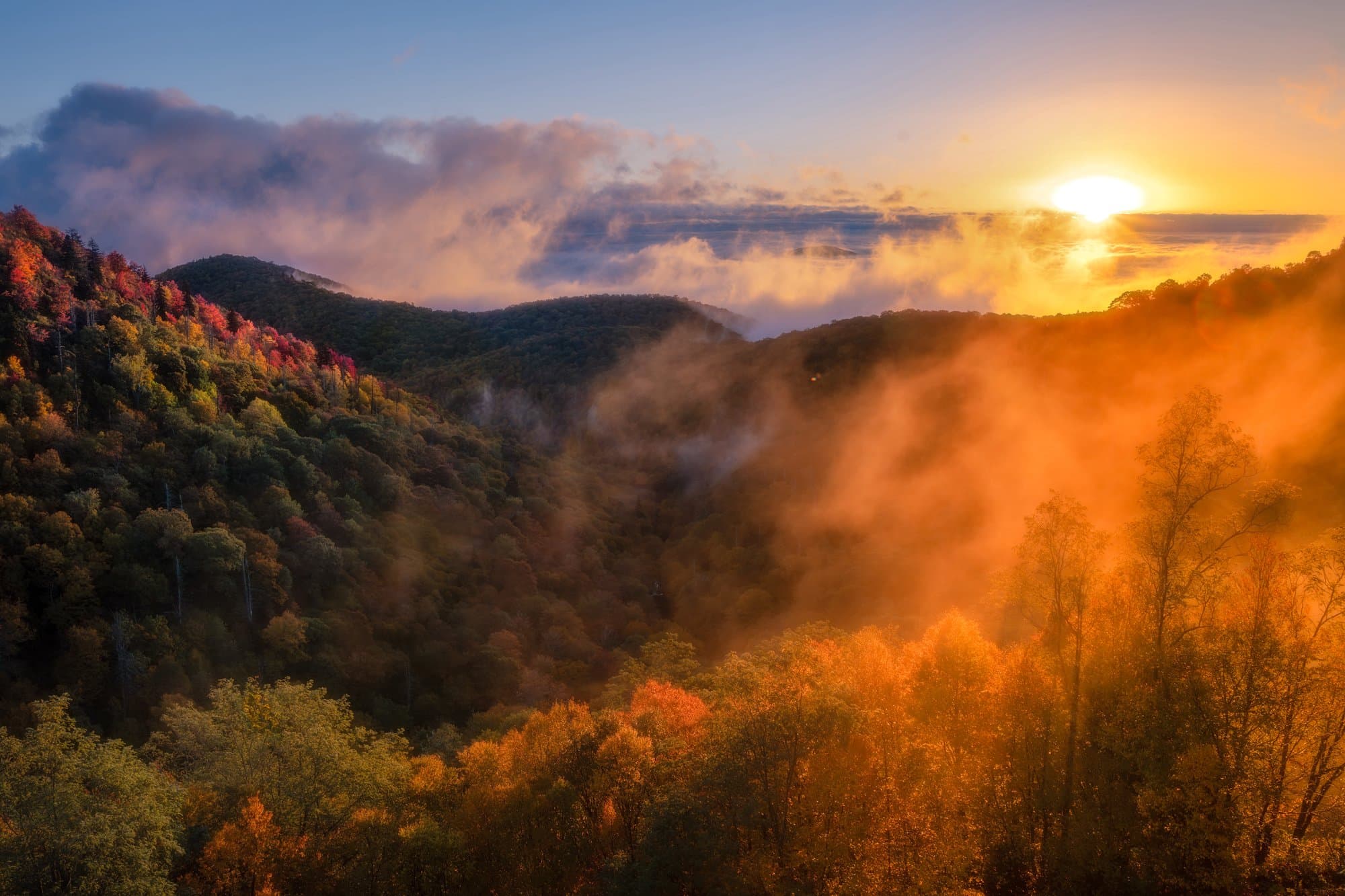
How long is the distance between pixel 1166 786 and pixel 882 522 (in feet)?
218

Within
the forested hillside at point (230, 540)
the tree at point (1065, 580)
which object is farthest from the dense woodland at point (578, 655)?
the forested hillside at point (230, 540)

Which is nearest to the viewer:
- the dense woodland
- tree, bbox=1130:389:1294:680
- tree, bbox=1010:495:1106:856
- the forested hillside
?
tree, bbox=1130:389:1294:680

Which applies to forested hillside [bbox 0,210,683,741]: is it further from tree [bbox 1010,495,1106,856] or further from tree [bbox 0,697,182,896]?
tree [bbox 1010,495,1106,856]

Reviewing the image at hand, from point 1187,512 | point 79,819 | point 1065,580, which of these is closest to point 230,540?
point 79,819

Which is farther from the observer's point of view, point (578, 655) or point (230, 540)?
point (578, 655)

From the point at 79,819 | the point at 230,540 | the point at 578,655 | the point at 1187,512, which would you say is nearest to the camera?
the point at 1187,512

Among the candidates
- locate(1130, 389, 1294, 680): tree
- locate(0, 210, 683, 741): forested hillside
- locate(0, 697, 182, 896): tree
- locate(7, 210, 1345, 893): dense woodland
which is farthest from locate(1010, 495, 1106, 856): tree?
locate(0, 210, 683, 741): forested hillside

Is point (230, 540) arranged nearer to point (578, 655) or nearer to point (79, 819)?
point (578, 655)

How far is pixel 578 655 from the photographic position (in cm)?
6925

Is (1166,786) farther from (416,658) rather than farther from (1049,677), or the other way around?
(416,658)

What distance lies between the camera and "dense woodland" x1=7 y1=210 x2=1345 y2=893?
72.1ft

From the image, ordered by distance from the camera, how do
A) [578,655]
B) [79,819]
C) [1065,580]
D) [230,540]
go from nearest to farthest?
1. [79,819]
2. [1065,580]
3. [230,540]
4. [578,655]

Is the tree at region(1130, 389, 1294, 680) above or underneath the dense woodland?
above

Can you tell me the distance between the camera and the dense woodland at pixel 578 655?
72.1 ft
